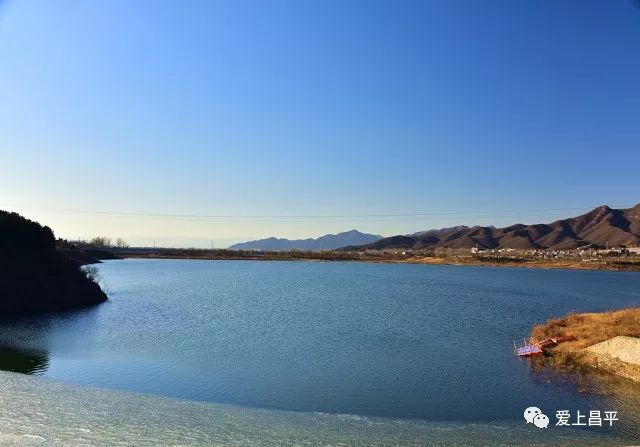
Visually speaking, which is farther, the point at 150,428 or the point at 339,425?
the point at 339,425

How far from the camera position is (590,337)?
29.0m

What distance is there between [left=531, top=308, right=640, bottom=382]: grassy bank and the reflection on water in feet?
87.7

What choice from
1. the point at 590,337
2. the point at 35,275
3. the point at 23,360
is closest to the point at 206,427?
the point at 23,360

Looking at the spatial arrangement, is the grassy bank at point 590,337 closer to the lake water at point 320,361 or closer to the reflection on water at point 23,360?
the lake water at point 320,361

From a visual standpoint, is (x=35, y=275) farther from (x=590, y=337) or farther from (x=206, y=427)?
(x=590, y=337)

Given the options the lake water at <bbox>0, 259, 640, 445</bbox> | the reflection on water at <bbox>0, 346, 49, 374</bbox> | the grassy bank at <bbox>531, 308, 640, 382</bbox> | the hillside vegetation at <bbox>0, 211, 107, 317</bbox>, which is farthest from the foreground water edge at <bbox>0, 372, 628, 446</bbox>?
the hillside vegetation at <bbox>0, 211, 107, 317</bbox>

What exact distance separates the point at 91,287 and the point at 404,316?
106ft

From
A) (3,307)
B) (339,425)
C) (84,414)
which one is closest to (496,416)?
(339,425)

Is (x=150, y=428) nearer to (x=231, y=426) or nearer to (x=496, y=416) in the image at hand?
(x=231, y=426)

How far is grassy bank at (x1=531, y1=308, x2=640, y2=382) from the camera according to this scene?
25.0 metres

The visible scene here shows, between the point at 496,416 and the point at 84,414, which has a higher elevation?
the point at 84,414

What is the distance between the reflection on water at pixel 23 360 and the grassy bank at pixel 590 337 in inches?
1052

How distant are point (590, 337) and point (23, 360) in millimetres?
31619

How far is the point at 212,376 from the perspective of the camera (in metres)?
23.6
